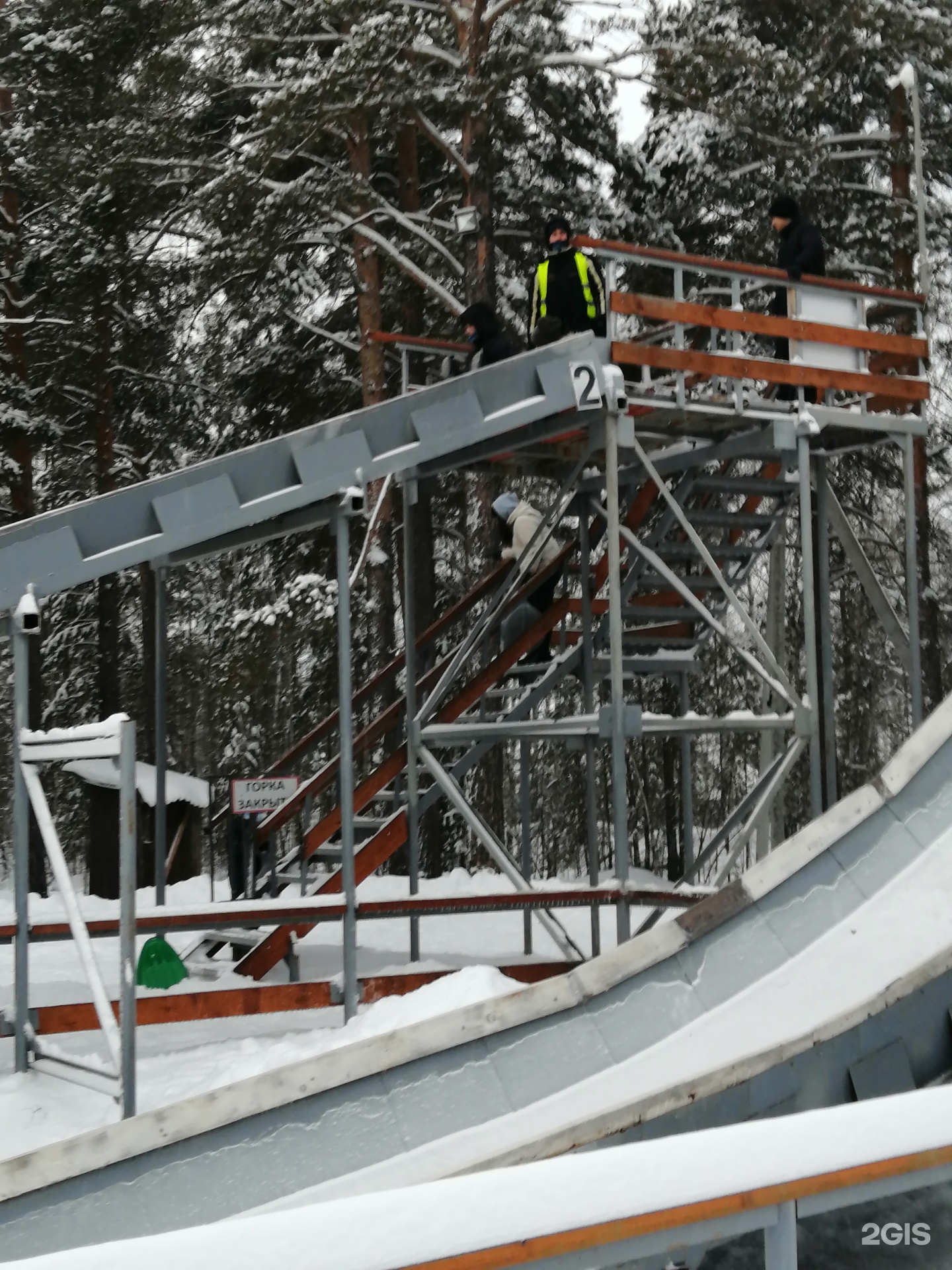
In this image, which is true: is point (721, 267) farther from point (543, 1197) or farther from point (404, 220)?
point (543, 1197)

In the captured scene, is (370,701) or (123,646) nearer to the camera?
(370,701)

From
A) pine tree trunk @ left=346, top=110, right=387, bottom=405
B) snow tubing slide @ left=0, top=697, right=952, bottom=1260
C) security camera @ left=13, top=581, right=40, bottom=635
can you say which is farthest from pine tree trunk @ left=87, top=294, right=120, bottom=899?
snow tubing slide @ left=0, top=697, right=952, bottom=1260

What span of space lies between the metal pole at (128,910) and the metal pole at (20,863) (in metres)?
1.20

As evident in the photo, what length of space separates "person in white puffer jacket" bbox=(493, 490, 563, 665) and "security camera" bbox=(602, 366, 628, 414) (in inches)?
89.5

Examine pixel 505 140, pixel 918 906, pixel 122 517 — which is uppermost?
pixel 505 140

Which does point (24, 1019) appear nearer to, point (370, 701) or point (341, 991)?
point (341, 991)

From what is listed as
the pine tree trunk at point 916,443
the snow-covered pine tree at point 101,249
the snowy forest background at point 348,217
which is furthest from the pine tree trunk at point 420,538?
the pine tree trunk at point 916,443

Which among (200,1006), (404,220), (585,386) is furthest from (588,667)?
(404,220)

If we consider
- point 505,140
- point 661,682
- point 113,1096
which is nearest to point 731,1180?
point 113,1096

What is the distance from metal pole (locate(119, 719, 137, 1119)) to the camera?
5863mm

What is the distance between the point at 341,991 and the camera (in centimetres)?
845

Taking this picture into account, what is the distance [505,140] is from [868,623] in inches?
376

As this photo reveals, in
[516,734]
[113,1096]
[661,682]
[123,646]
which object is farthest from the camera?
[123,646]

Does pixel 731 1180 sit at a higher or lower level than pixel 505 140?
lower
